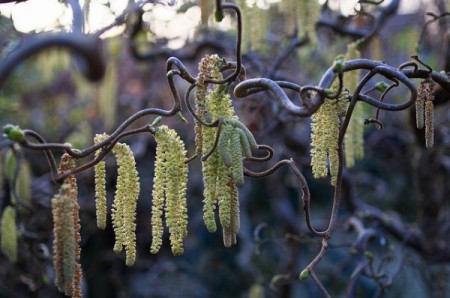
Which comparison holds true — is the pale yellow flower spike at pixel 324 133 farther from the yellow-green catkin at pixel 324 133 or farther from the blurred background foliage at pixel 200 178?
the blurred background foliage at pixel 200 178

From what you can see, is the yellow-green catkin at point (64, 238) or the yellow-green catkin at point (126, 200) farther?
the yellow-green catkin at point (126, 200)

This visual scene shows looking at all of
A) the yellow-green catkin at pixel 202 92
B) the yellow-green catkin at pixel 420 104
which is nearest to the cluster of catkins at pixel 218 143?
the yellow-green catkin at pixel 202 92

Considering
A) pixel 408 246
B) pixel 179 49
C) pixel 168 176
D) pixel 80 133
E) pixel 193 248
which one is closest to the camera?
pixel 168 176

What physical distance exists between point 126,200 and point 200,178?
395 centimetres

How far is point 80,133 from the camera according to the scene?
15.1 feet

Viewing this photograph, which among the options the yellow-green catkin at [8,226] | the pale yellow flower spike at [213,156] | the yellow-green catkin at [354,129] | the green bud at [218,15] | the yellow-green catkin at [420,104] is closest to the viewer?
the green bud at [218,15]

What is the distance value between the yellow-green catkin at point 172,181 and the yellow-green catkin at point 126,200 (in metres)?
0.06

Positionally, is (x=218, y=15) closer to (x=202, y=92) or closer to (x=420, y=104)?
(x=202, y=92)

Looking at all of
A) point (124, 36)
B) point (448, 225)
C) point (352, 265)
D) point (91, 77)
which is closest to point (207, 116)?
point (91, 77)

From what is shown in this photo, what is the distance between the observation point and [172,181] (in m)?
1.21

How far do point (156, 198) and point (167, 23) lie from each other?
277 centimetres

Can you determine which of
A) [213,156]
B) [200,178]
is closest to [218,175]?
[213,156]

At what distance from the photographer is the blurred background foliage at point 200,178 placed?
3.87m

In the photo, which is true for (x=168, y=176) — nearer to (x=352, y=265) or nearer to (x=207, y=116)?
(x=207, y=116)
